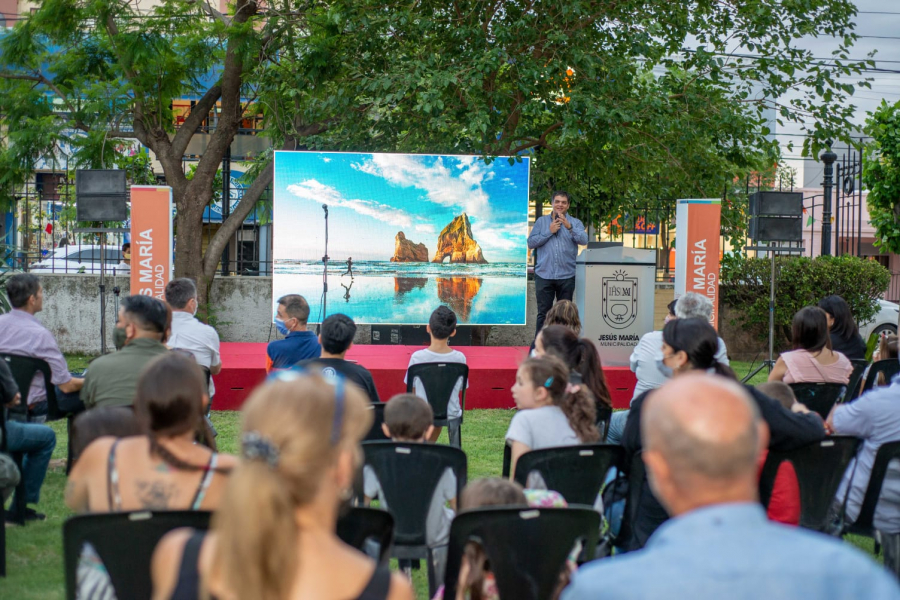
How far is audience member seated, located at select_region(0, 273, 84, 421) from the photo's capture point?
4.72m

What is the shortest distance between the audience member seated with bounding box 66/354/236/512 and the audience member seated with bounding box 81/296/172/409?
1.71m

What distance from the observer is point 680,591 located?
122 cm

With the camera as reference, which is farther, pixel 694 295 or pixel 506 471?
pixel 694 295

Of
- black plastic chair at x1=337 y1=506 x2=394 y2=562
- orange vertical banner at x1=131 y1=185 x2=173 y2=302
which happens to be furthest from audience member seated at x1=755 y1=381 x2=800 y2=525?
orange vertical banner at x1=131 y1=185 x2=173 y2=302

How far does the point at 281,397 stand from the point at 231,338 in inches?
406

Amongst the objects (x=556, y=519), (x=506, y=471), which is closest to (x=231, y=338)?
(x=506, y=471)

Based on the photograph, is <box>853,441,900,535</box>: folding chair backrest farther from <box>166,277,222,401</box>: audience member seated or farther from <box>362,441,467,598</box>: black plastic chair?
<box>166,277,222,401</box>: audience member seated

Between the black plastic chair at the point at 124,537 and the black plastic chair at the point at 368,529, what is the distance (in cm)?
42

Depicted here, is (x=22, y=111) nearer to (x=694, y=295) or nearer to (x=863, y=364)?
(x=694, y=295)

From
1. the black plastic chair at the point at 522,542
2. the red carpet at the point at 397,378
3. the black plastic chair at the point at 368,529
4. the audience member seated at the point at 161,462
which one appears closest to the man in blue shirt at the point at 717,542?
the black plastic chair at the point at 522,542

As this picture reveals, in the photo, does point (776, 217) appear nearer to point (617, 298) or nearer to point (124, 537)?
point (617, 298)

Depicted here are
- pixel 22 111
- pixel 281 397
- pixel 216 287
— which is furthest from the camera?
pixel 216 287

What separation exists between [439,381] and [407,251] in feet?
18.3

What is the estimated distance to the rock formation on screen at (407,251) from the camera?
10.6m
